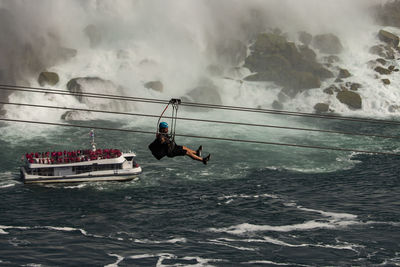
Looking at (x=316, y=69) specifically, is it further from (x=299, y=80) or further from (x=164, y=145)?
(x=164, y=145)

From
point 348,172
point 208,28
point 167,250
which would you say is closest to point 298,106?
point 208,28

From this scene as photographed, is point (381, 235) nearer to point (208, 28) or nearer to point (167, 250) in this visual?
point (167, 250)

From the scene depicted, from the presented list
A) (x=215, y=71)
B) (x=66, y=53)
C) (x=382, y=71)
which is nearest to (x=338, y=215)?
(x=215, y=71)

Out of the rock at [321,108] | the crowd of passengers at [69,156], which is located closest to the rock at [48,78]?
the crowd of passengers at [69,156]

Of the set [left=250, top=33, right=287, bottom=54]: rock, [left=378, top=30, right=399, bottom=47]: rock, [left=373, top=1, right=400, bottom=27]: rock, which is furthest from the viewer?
[left=373, top=1, right=400, bottom=27]: rock

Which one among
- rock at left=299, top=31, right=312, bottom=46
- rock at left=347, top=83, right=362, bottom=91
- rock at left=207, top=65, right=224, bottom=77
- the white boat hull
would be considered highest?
rock at left=299, top=31, right=312, bottom=46

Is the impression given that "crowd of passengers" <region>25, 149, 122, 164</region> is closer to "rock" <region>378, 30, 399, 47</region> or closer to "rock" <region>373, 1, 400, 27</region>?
"rock" <region>378, 30, 399, 47</region>

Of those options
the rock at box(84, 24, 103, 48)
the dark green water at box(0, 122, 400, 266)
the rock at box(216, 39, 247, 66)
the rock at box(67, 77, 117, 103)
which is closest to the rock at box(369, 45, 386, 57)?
the rock at box(216, 39, 247, 66)
